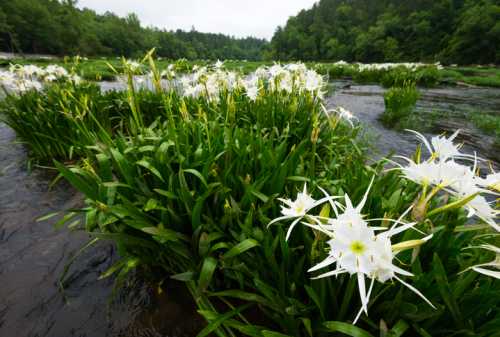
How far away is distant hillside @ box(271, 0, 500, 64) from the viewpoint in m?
38.3

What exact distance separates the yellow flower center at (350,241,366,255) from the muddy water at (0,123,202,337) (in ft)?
4.12

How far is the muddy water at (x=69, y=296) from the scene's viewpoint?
1.49 metres

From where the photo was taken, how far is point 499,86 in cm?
1388

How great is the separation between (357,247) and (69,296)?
1952mm

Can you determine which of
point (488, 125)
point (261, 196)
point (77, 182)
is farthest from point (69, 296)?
point (488, 125)

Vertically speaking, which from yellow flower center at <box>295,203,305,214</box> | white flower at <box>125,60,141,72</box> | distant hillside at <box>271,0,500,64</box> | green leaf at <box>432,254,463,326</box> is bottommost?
green leaf at <box>432,254,463,326</box>

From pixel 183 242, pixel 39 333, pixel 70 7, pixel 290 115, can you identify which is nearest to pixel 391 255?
pixel 183 242

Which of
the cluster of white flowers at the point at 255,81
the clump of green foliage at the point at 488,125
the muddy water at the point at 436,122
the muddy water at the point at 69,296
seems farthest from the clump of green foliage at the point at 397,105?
the muddy water at the point at 69,296

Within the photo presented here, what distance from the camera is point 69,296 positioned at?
167cm

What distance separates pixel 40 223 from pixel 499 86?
20537 millimetres

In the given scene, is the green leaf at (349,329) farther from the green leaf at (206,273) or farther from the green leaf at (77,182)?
the green leaf at (77,182)

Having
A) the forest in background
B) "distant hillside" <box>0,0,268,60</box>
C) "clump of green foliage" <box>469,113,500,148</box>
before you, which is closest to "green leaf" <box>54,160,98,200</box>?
"clump of green foliage" <box>469,113,500,148</box>

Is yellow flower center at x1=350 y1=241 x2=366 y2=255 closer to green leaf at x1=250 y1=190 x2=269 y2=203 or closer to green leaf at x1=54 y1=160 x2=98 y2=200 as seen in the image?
green leaf at x1=250 y1=190 x2=269 y2=203

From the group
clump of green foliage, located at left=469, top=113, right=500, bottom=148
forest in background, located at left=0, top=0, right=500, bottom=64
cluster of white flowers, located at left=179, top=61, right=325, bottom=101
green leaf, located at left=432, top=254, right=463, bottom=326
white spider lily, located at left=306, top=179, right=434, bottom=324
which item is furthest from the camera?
forest in background, located at left=0, top=0, right=500, bottom=64
